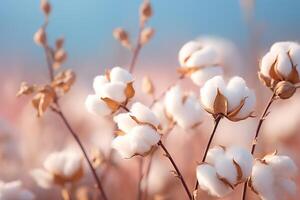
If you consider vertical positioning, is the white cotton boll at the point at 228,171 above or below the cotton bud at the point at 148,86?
below

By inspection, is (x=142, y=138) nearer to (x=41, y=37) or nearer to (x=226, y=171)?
(x=226, y=171)

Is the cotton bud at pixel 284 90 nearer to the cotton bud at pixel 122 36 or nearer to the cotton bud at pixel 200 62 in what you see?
the cotton bud at pixel 200 62

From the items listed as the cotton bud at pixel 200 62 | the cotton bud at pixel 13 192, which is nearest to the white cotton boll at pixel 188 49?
A: the cotton bud at pixel 200 62

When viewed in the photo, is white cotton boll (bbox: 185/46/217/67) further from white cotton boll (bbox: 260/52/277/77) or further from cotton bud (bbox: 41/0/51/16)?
cotton bud (bbox: 41/0/51/16)

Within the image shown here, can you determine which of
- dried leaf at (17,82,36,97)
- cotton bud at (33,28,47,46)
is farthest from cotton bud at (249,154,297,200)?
cotton bud at (33,28,47,46)

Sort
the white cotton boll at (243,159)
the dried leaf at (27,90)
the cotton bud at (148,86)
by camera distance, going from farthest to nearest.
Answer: the cotton bud at (148,86)
the dried leaf at (27,90)
the white cotton boll at (243,159)

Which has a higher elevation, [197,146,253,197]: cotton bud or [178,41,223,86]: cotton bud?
[178,41,223,86]: cotton bud
